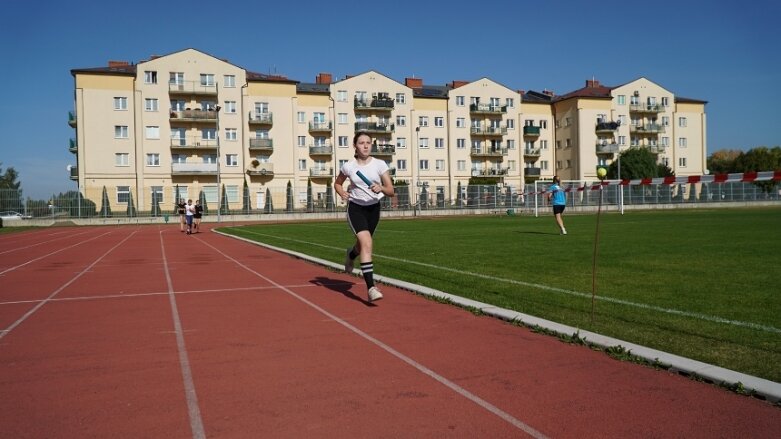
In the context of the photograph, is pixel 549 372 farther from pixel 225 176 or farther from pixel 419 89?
pixel 419 89

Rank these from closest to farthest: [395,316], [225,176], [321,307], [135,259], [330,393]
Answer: [330,393] → [395,316] → [321,307] → [135,259] → [225,176]

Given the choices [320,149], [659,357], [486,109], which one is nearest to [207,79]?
[320,149]

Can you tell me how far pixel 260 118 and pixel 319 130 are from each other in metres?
7.12

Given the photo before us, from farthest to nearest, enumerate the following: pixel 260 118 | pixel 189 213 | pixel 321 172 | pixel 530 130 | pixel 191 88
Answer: pixel 530 130, pixel 321 172, pixel 260 118, pixel 191 88, pixel 189 213

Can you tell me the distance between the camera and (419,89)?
75438mm

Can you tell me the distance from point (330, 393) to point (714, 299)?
4.97 meters

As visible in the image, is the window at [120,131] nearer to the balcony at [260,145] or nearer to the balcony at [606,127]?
the balcony at [260,145]

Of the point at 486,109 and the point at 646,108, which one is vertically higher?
the point at 646,108

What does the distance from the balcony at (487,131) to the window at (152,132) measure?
37134 millimetres

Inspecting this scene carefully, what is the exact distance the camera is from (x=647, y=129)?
7825 cm

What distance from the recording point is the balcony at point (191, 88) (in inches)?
2387

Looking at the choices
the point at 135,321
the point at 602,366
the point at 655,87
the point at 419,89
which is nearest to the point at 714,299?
the point at 602,366

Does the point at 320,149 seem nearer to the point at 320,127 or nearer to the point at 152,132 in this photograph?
the point at 320,127

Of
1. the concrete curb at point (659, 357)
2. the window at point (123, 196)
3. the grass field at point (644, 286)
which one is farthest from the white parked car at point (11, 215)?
the concrete curb at point (659, 357)
